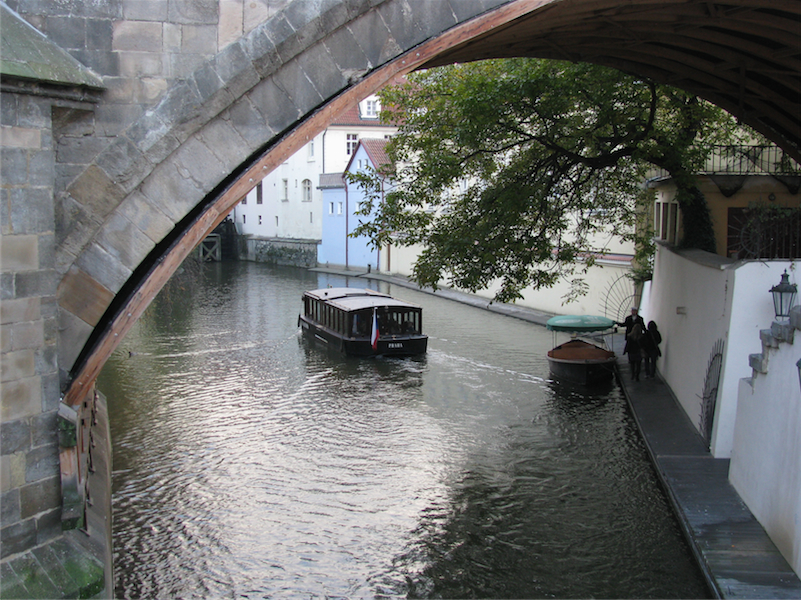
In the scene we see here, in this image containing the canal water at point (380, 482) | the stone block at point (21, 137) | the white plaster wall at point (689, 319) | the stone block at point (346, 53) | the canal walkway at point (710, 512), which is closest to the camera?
the stone block at point (21, 137)

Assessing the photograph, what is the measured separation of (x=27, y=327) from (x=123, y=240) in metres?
0.95

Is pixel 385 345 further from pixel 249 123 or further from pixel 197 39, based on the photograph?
pixel 197 39

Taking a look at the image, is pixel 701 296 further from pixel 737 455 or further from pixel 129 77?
pixel 129 77

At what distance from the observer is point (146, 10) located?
6.17m

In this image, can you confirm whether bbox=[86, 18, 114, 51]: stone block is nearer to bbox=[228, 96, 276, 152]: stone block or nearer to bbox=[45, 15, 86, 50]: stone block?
bbox=[45, 15, 86, 50]: stone block

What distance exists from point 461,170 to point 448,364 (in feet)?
22.4

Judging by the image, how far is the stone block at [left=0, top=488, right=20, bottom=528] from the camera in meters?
5.62

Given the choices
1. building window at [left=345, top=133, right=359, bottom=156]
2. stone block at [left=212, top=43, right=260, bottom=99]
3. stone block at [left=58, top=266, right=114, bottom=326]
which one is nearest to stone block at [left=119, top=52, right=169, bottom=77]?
stone block at [left=212, top=43, right=260, bottom=99]

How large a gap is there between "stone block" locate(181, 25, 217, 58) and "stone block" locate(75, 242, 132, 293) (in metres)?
1.74

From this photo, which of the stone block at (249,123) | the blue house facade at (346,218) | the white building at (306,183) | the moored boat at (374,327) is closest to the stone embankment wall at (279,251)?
the white building at (306,183)

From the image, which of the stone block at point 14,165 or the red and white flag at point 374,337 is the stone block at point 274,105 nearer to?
the stone block at point 14,165

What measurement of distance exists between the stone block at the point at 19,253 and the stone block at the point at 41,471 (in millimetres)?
1382

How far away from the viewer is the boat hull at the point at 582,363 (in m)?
17.8

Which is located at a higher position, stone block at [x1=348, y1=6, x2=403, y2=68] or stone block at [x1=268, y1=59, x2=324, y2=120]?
stone block at [x1=348, y1=6, x2=403, y2=68]
